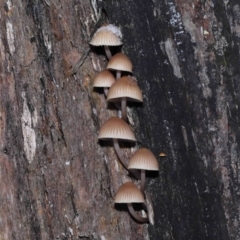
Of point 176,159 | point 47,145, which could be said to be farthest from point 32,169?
point 176,159

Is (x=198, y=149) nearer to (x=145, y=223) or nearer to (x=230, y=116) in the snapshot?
(x=230, y=116)

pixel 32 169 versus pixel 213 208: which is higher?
pixel 32 169

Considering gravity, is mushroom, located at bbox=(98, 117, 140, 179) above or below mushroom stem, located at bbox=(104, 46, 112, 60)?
below

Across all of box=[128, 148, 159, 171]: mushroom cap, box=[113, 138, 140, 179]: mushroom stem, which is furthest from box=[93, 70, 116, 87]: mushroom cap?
box=[128, 148, 159, 171]: mushroom cap

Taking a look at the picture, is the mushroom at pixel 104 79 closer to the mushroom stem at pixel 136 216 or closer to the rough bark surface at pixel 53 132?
the rough bark surface at pixel 53 132

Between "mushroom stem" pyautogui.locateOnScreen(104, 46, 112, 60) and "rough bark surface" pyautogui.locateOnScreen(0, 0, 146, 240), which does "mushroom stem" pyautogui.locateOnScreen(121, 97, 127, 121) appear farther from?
"mushroom stem" pyautogui.locateOnScreen(104, 46, 112, 60)

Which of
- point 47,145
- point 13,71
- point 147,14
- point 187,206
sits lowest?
point 187,206

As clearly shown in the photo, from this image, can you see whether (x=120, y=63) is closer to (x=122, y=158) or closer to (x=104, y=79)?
(x=104, y=79)

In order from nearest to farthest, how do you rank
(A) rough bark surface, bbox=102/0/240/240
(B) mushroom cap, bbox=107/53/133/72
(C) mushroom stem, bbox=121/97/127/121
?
(A) rough bark surface, bbox=102/0/240/240, (B) mushroom cap, bbox=107/53/133/72, (C) mushroom stem, bbox=121/97/127/121
